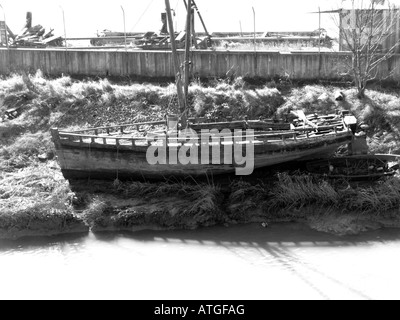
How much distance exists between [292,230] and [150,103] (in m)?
9.45

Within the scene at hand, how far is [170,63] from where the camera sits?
2664cm

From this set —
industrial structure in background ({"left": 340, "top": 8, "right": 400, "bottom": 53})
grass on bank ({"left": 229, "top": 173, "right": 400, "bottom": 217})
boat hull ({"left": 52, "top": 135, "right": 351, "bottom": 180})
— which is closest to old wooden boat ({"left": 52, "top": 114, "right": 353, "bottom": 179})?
boat hull ({"left": 52, "top": 135, "right": 351, "bottom": 180})

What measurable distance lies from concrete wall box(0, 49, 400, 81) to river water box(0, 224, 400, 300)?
31.9 ft

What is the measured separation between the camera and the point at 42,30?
33500mm

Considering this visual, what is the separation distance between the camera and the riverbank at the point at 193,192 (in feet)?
59.1

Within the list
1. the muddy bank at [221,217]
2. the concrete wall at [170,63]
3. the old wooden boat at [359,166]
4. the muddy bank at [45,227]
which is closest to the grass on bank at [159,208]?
the muddy bank at [221,217]

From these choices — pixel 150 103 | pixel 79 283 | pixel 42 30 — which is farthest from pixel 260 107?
pixel 42 30

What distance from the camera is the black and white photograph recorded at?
15266 millimetres

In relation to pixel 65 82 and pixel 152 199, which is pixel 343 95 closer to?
pixel 152 199

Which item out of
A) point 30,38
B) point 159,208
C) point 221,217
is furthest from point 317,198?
point 30,38

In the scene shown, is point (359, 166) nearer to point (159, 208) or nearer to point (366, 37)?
point (366, 37)

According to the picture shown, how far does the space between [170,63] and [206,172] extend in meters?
8.83

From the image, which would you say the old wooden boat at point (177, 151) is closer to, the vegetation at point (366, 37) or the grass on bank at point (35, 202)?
the grass on bank at point (35, 202)

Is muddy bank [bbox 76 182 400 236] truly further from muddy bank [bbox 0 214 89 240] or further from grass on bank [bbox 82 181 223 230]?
muddy bank [bbox 0 214 89 240]
